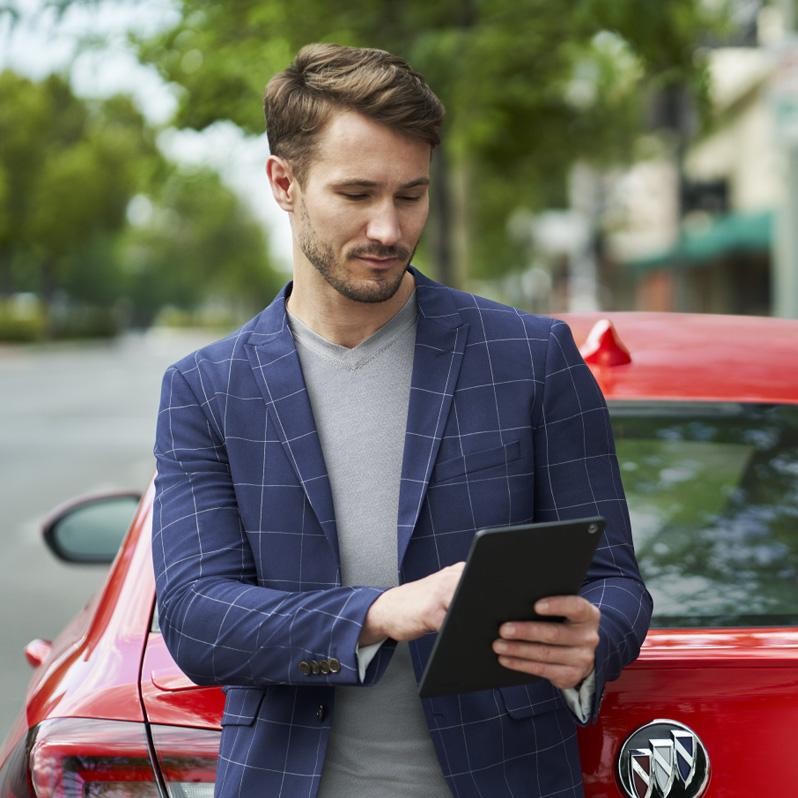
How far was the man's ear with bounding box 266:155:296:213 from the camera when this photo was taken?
6.37ft

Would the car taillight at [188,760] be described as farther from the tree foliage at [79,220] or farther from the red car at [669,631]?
the tree foliage at [79,220]

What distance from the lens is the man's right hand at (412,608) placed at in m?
1.60

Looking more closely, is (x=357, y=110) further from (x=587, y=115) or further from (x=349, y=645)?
(x=587, y=115)

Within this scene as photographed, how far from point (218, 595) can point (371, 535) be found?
22 cm

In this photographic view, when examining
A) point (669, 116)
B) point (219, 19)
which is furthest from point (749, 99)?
point (219, 19)

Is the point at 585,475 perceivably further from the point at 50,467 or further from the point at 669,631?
the point at 50,467

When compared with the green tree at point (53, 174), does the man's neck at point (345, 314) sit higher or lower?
lower

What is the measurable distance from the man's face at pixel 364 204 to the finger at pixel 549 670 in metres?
0.55

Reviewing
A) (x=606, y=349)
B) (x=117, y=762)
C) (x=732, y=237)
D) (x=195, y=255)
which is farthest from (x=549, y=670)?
(x=195, y=255)

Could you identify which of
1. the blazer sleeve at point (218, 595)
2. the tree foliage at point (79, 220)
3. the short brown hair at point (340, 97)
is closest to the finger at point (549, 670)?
the blazer sleeve at point (218, 595)

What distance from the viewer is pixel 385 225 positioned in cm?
182

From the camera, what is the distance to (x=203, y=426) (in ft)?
6.25

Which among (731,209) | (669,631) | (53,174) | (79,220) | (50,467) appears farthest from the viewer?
(79,220)

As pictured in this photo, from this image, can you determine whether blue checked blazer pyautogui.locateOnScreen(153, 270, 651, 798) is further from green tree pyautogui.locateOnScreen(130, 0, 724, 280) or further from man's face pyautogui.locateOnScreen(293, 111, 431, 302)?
green tree pyautogui.locateOnScreen(130, 0, 724, 280)
